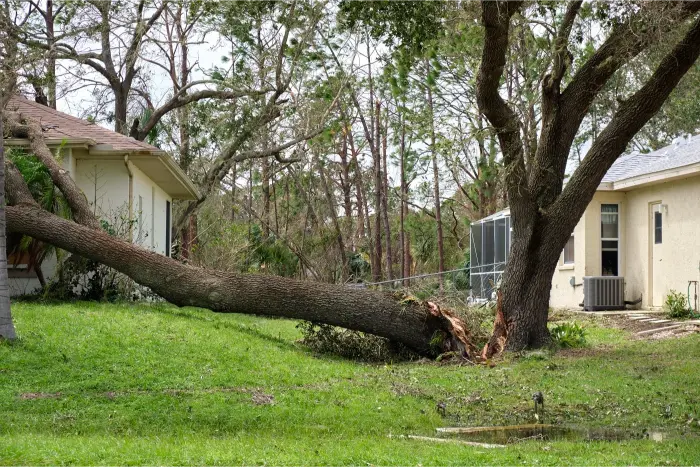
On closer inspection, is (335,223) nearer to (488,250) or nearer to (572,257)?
(488,250)

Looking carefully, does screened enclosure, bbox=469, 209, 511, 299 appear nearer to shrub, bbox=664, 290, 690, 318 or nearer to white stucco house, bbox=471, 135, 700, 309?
white stucco house, bbox=471, 135, 700, 309

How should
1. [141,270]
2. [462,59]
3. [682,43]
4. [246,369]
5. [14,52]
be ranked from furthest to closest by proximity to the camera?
[462,59] → [14,52] → [141,270] → [682,43] → [246,369]

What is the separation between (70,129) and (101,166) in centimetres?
114

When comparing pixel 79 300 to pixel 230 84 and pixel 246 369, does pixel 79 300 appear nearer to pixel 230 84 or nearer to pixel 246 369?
pixel 246 369

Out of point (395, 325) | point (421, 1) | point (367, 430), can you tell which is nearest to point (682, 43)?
point (421, 1)

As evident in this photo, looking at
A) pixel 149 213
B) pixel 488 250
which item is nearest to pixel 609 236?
pixel 488 250

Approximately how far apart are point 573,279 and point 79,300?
43.6 ft

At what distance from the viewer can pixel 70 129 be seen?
63.3 feet

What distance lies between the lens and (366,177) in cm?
4309

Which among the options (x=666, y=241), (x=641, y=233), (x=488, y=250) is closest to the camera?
(x=666, y=241)

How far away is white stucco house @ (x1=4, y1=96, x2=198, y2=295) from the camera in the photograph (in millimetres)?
18047

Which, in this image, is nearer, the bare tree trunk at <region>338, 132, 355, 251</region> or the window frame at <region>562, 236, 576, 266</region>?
the window frame at <region>562, 236, 576, 266</region>

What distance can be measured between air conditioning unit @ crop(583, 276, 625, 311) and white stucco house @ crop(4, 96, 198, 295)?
11121 mm

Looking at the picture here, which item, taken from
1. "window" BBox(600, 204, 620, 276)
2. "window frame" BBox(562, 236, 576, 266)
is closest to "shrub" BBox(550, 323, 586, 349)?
"window" BBox(600, 204, 620, 276)
